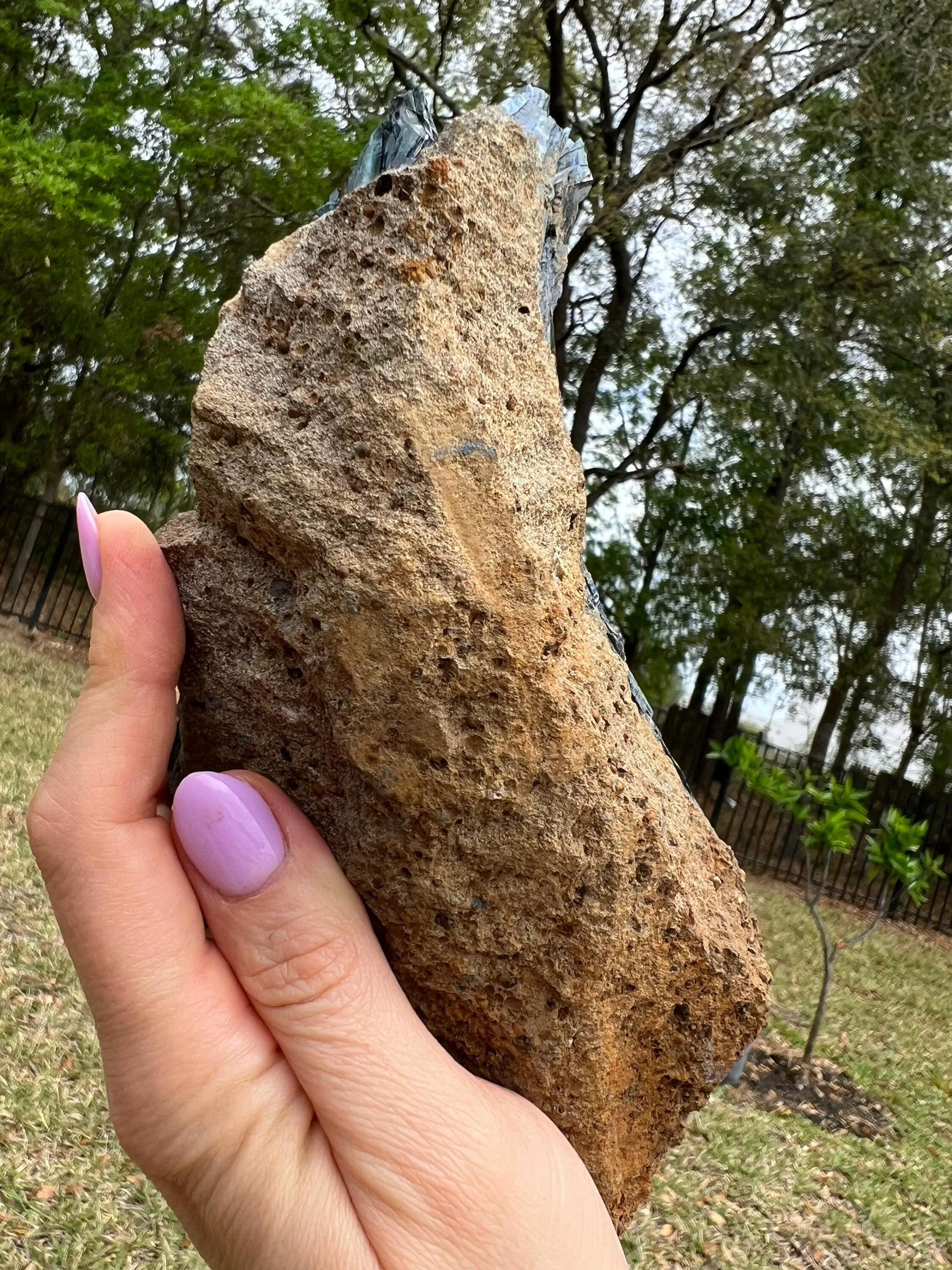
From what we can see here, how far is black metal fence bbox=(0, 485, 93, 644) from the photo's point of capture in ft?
36.6

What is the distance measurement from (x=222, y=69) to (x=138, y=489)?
9.13 metres

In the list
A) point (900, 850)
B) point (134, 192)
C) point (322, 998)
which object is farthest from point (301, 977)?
point (134, 192)

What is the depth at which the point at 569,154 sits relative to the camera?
1.87m

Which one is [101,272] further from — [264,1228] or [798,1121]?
[264,1228]

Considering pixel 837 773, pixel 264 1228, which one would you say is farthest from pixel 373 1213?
pixel 837 773

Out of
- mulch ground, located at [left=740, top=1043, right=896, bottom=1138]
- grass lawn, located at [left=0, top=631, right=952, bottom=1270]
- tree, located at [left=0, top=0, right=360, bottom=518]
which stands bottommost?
grass lawn, located at [left=0, top=631, right=952, bottom=1270]

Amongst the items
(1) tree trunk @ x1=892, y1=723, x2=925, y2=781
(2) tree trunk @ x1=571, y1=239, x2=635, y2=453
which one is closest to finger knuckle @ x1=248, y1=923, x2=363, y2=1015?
(2) tree trunk @ x1=571, y1=239, x2=635, y2=453

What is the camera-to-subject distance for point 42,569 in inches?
569

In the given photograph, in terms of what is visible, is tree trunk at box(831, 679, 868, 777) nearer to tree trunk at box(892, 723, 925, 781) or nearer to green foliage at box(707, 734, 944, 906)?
tree trunk at box(892, 723, 925, 781)

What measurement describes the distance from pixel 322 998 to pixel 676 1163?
3155 mm

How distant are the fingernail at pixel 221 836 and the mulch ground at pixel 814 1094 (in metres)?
4.18

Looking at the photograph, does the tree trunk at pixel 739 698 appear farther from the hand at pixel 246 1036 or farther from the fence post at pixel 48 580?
the hand at pixel 246 1036

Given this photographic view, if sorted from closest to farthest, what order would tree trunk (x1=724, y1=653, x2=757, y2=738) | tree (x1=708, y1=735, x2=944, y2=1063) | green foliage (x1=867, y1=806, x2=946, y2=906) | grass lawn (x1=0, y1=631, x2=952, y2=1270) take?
1. grass lawn (x1=0, y1=631, x2=952, y2=1270)
2. tree (x1=708, y1=735, x2=944, y2=1063)
3. green foliage (x1=867, y1=806, x2=946, y2=906)
4. tree trunk (x1=724, y1=653, x2=757, y2=738)

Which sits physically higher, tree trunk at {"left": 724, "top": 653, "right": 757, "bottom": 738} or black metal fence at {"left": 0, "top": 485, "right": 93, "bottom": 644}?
tree trunk at {"left": 724, "top": 653, "right": 757, "bottom": 738}
